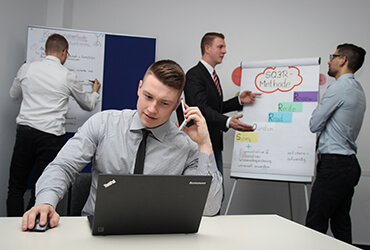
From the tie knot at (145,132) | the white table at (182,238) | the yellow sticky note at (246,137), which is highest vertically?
the tie knot at (145,132)

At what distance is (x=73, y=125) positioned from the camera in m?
3.54

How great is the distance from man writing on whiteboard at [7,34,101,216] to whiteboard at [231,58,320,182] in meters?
1.65

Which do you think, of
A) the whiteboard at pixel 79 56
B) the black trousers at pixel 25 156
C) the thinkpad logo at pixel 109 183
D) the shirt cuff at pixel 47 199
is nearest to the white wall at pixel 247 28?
the whiteboard at pixel 79 56

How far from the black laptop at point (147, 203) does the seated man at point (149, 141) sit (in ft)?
1.43

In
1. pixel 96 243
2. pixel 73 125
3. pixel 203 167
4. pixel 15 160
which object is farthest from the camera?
pixel 73 125

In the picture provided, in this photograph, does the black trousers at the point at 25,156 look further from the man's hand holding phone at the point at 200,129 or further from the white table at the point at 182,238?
the white table at the point at 182,238

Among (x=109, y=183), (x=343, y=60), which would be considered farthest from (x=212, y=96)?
(x=109, y=183)

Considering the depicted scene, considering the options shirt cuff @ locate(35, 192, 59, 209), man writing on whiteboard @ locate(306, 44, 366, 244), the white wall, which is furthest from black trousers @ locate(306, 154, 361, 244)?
shirt cuff @ locate(35, 192, 59, 209)

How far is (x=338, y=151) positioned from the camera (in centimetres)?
273

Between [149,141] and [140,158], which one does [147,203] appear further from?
[149,141]

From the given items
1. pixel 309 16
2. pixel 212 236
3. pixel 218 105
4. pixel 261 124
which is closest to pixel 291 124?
pixel 261 124

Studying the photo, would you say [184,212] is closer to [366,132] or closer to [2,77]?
[2,77]

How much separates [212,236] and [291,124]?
7.84 feet

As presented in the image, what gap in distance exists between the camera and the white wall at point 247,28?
13.1 feet
